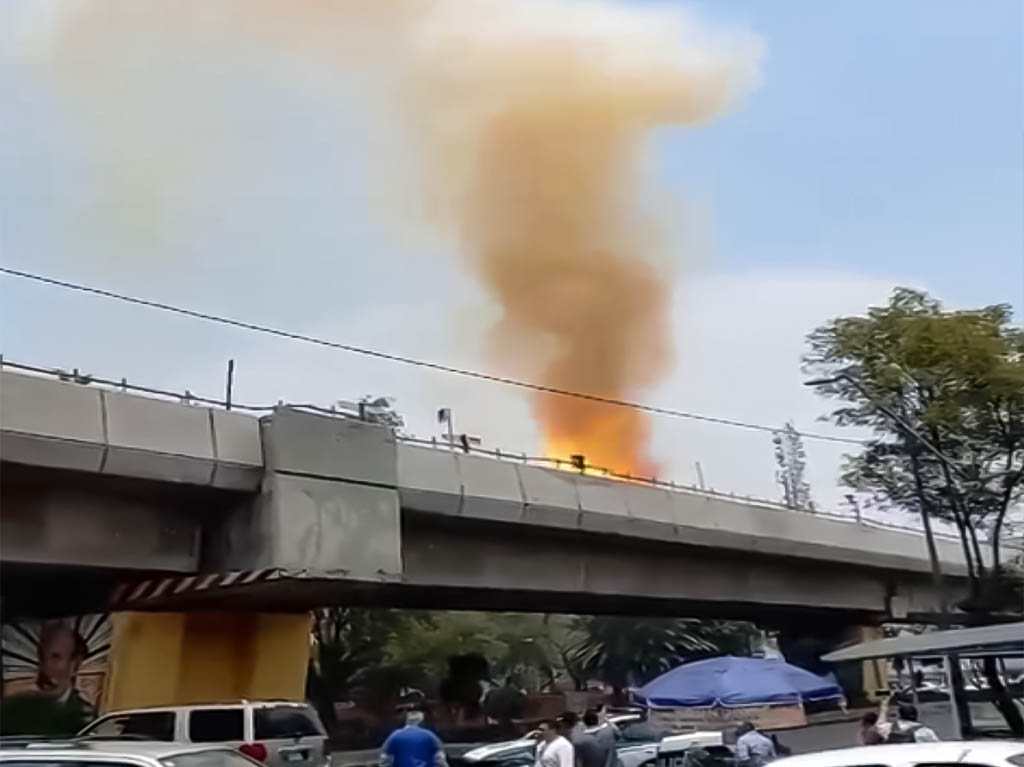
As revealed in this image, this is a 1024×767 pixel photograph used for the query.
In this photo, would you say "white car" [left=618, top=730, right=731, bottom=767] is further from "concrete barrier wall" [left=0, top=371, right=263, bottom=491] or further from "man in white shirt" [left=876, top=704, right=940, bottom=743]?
"concrete barrier wall" [left=0, top=371, right=263, bottom=491]

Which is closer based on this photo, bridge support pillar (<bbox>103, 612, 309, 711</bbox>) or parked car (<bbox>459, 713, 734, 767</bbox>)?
parked car (<bbox>459, 713, 734, 767</bbox>)

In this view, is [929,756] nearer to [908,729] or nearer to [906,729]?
[908,729]

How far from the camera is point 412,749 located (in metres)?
12.8

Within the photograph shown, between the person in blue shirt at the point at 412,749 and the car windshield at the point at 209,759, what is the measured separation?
4.18 metres

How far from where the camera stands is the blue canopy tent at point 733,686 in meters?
15.7

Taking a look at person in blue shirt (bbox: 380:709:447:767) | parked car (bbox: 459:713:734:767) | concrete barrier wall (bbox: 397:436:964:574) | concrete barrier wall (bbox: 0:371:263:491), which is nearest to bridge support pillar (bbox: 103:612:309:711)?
parked car (bbox: 459:713:734:767)

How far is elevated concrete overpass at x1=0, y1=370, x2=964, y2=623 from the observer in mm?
16062

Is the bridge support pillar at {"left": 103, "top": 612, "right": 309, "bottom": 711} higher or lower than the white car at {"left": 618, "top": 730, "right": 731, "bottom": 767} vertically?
higher

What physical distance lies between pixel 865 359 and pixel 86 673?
1521cm

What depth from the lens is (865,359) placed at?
23750 millimetres

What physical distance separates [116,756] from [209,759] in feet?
2.21

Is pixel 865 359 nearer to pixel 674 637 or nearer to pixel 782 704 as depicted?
pixel 782 704

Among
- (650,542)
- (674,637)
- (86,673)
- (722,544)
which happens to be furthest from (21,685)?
(674,637)

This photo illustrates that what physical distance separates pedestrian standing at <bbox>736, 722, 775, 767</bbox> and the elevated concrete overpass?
20.9 feet
